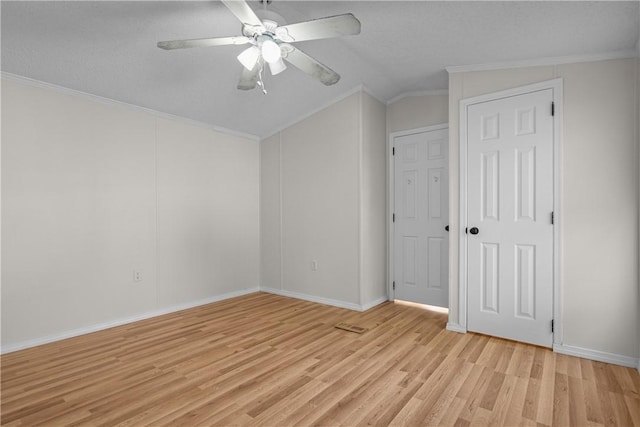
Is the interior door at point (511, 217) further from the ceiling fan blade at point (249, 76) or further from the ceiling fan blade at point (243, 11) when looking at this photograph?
the ceiling fan blade at point (243, 11)

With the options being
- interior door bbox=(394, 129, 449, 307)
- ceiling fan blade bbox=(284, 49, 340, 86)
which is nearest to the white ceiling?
ceiling fan blade bbox=(284, 49, 340, 86)

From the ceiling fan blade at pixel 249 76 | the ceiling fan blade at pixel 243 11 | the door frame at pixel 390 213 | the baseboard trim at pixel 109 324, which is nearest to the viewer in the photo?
the ceiling fan blade at pixel 243 11

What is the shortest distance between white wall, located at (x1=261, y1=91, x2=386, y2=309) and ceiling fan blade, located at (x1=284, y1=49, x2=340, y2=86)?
1.57 meters

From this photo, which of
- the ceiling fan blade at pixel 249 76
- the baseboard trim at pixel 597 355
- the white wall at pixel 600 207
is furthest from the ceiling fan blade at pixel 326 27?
the baseboard trim at pixel 597 355

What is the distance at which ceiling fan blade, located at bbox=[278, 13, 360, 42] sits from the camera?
1.77m

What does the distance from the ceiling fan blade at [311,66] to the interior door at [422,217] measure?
2067 mm

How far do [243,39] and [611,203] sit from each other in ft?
9.61

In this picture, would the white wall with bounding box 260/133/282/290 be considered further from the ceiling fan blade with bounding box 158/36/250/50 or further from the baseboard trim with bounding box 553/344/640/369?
the baseboard trim with bounding box 553/344/640/369

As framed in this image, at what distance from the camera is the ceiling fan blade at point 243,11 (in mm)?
1686

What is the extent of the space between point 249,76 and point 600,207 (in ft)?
9.42

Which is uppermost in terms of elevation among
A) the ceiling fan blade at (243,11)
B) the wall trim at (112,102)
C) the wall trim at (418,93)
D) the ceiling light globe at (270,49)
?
the wall trim at (418,93)

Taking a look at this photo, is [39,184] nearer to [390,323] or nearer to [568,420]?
[390,323]

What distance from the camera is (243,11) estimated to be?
1773 mm

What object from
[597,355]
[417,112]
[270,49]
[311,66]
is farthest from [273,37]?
[597,355]
